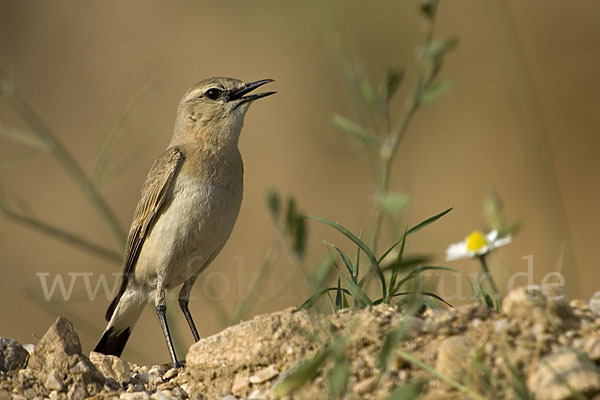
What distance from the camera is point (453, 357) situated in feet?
11.1

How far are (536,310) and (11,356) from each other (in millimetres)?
2647

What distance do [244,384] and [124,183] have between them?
10.2m

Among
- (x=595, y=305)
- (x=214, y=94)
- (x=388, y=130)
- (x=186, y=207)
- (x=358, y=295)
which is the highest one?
(x=214, y=94)

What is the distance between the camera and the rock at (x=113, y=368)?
4.55m

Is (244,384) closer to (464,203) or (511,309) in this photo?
(511,309)

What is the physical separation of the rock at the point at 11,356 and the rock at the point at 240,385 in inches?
47.3

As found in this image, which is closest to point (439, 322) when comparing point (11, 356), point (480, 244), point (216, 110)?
point (480, 244)

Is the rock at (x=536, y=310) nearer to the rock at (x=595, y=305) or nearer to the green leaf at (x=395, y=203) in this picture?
the rock at (x=595, y=305)

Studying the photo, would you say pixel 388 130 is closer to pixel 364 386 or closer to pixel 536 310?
pixel 536 310

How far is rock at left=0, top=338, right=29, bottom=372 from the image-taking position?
4.37m

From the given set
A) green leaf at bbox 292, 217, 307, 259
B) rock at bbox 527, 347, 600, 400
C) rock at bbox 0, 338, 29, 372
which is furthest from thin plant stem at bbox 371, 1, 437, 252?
rock at bbox 0, 338, 29, 372

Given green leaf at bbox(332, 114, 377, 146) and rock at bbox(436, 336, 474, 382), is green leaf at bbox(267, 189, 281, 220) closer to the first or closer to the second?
rock at bbox(436, 336, 474, 382)

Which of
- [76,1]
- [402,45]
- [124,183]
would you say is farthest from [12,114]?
[402,45]

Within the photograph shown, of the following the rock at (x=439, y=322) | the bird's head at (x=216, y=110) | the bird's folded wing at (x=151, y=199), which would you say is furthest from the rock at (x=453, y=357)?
the bird's head at (x=216, y=110)
